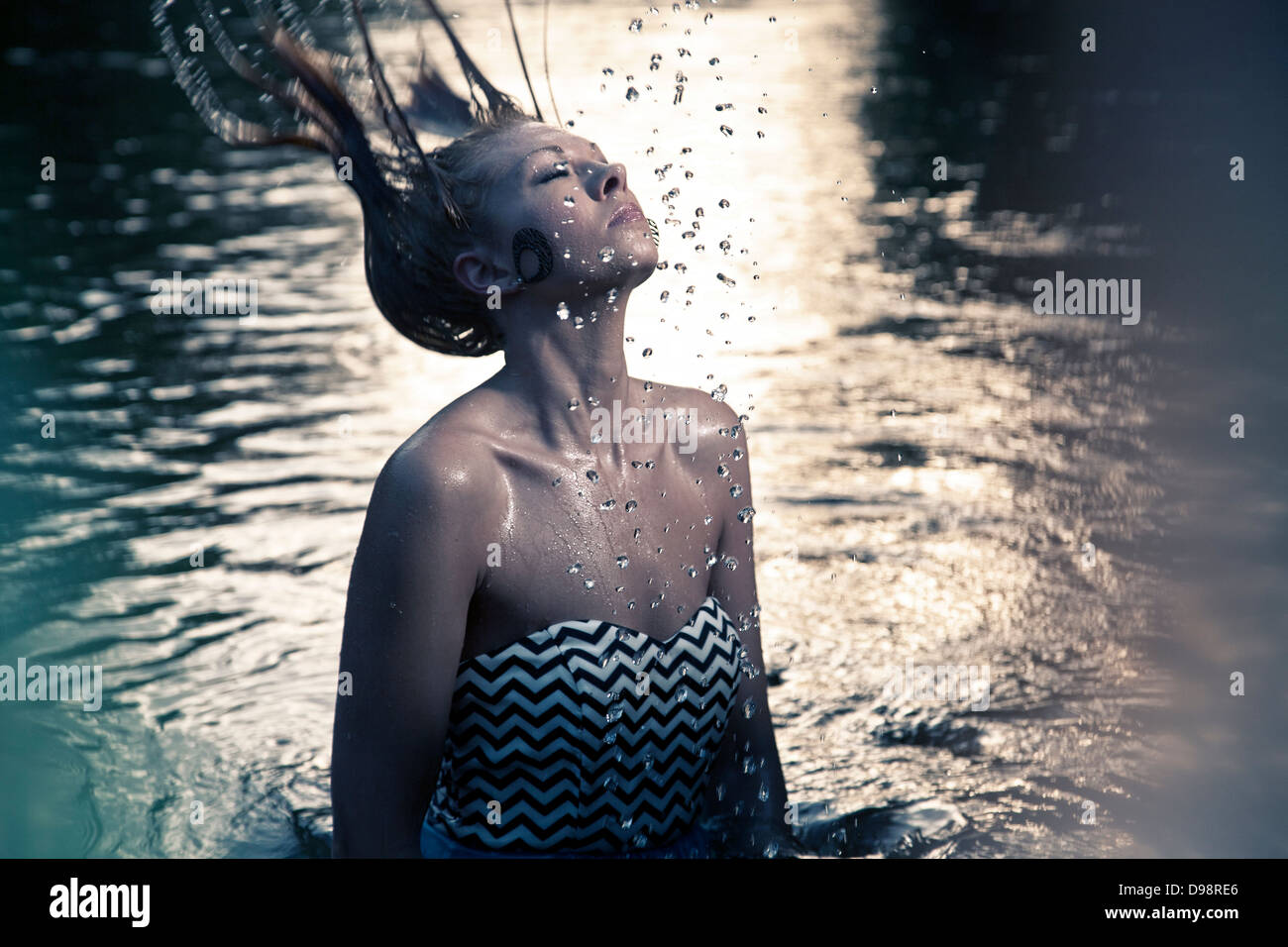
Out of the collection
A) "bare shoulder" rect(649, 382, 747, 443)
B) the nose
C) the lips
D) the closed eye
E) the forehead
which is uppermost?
the forehead

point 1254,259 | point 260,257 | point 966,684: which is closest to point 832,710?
point 966,684

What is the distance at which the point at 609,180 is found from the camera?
2.20 metres

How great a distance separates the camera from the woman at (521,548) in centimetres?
207

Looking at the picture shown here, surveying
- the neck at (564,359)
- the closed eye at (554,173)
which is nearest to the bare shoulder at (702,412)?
the neck at (564,359)

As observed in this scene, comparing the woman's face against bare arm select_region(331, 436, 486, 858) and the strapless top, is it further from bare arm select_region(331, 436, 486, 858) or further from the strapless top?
the strapless top

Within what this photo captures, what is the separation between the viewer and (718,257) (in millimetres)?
8664

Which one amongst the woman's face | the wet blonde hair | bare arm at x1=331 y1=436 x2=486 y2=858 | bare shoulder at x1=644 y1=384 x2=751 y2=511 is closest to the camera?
bare arm at x1=331 y1=436 x2=486 y2=858

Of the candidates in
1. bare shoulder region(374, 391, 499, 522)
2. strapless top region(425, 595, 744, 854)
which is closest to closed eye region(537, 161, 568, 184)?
bare shoulder region(374, 391, 499, 522)

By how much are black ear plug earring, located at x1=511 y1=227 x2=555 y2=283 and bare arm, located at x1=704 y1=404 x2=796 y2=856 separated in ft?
1.68

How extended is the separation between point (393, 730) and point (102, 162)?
8632 millimetres

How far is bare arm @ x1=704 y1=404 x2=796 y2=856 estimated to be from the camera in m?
2.50

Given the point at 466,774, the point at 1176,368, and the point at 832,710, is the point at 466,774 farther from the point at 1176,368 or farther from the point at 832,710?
the point at 1176,368

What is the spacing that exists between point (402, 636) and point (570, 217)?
0.69m

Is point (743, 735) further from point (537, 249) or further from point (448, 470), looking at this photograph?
point (537, 249)
